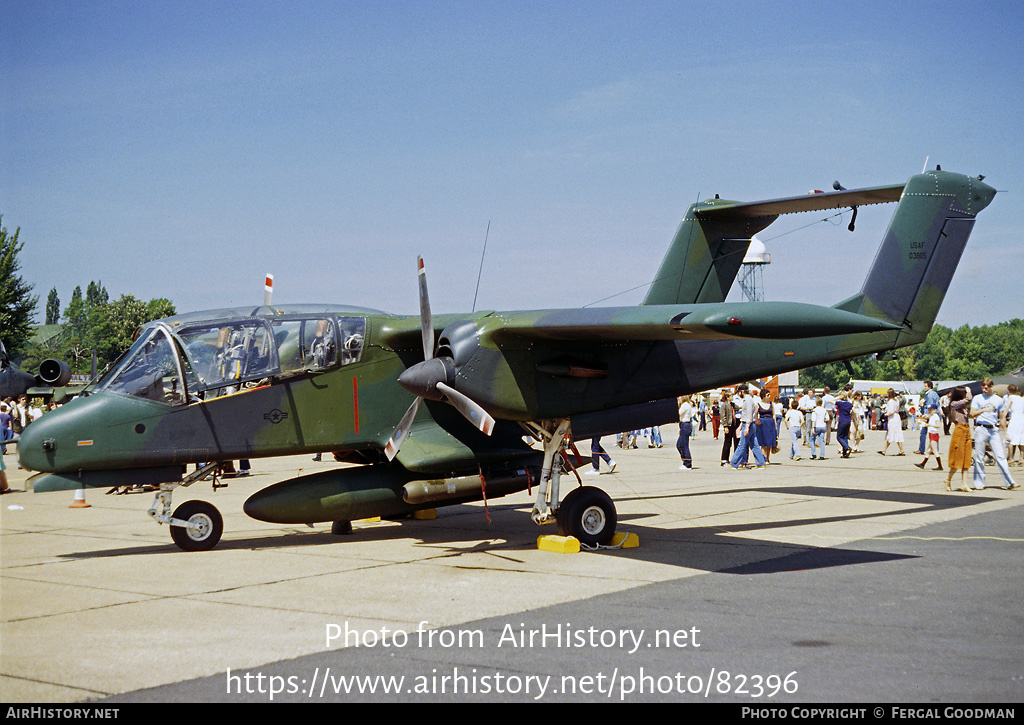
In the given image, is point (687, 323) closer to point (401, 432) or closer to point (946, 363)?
point (401, 432)

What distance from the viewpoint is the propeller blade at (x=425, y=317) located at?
38.4 feet

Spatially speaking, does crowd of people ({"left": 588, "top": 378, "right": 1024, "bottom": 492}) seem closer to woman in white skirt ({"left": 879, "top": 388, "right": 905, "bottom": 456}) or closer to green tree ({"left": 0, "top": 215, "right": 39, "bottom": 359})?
woman in white skirt ({"left": 879, "top": 388, "right": 905, "bottom": 456})

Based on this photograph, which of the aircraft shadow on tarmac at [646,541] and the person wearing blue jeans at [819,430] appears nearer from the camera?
the aircraft shadow on tarmac at [646,541]

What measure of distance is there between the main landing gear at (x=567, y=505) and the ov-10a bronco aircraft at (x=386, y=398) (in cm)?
2

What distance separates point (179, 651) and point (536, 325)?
224 inches

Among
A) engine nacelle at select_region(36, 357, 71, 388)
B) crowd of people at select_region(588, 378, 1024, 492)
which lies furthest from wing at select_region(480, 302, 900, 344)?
crowd of people at select_region(588, 378, 1024, 492)

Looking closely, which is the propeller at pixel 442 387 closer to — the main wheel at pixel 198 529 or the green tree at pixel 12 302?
the main wheel at pixel 198 529

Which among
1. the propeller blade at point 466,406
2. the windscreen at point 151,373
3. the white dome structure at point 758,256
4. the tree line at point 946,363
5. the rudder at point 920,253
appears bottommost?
the tree line at point 946,363

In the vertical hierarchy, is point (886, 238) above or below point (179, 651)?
above

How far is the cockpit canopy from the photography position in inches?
453

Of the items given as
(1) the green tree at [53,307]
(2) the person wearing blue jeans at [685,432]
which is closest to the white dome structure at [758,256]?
(2) the person wearing blue jeans at [685,432]

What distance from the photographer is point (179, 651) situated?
23.3 feet
